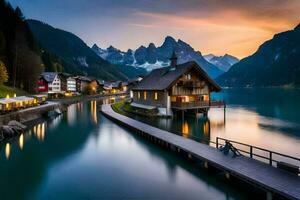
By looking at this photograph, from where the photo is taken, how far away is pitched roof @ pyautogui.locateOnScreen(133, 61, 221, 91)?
56.3 m

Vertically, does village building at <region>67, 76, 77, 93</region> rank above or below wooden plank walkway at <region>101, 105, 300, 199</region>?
above

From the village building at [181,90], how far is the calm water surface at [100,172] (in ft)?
59.6

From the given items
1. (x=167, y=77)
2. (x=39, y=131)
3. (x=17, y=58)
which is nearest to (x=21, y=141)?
(x=39, y=131)

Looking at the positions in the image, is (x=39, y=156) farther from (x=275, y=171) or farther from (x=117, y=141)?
(x=275, y=171)

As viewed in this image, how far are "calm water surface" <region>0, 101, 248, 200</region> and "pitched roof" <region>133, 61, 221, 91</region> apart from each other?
19888 millimetres

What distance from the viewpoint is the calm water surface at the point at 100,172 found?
67.7 feet

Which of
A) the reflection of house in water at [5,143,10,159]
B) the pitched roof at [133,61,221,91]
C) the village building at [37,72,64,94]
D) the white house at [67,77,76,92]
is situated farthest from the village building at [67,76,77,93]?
the reflection of house in water at [5,143,10,159]

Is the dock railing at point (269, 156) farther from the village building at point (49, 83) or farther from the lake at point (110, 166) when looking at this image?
the village building at point (49, 83)

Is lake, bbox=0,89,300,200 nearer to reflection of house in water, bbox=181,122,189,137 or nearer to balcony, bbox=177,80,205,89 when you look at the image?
reflection of house in water, bbox=181,122,189,137

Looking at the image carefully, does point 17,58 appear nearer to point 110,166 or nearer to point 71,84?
point 71,84

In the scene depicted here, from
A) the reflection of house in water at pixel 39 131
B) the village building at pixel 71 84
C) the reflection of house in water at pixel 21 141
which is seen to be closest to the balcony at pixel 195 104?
the reflection of house in water at pixel 39 131

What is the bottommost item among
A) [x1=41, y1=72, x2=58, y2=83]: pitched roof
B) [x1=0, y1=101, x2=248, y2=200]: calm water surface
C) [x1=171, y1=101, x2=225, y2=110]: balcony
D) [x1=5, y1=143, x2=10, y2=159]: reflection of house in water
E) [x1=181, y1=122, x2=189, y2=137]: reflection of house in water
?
[x1=0, y1=101, x2=248, y2=200]: calm water surface

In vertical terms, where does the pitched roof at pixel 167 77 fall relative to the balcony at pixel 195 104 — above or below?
above

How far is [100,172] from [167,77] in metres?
37.0
